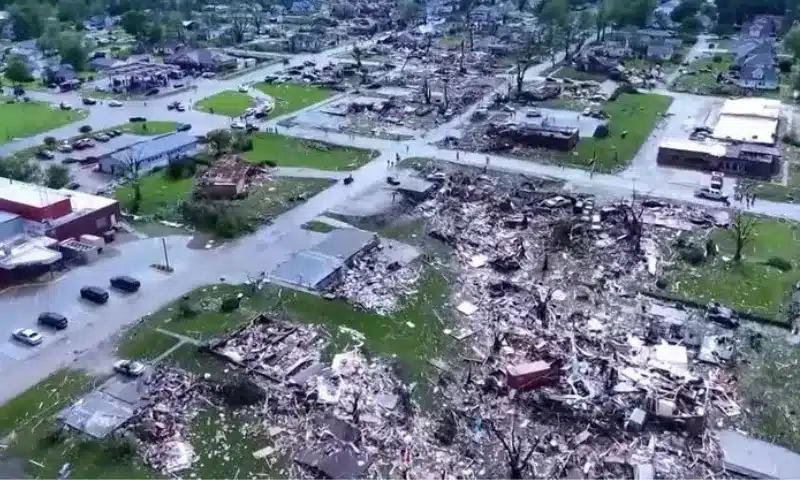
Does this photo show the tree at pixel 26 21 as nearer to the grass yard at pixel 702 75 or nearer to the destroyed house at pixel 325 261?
the destroyed house at pixel 325 261

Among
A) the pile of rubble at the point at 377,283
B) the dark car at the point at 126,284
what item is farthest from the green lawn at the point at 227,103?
the pile of rubble at the point at 377,283

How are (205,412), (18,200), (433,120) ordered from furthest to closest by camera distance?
(433,120)
(18,200)
(205,412)

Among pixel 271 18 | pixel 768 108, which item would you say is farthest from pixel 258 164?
pixel 271 18

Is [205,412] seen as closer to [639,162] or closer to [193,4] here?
[639,162]

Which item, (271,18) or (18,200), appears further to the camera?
(271,18)

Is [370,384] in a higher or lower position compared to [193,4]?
lower

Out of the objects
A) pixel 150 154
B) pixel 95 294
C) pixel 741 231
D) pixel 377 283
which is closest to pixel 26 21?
pixel 150 154
